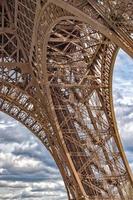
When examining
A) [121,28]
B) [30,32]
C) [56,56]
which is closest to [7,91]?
[56,56]

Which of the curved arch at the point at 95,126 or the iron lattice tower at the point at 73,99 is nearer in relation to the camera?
the curved arch at the point at 95,126

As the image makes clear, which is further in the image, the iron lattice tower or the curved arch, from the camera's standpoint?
the iron lattice tower

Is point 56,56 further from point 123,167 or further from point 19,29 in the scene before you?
point 123,167

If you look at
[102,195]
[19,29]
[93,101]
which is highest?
[19,29]

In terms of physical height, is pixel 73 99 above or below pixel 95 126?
above

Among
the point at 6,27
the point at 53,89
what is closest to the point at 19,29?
the point at 6,27

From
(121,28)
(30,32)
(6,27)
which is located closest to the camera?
(121,28)

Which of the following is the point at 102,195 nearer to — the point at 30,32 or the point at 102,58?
the point at 102,58

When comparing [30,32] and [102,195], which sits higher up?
[30,32]

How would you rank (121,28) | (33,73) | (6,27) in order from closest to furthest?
(121,28)
(33,73)
(6,27)

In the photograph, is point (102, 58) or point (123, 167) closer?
point (102, 58)
